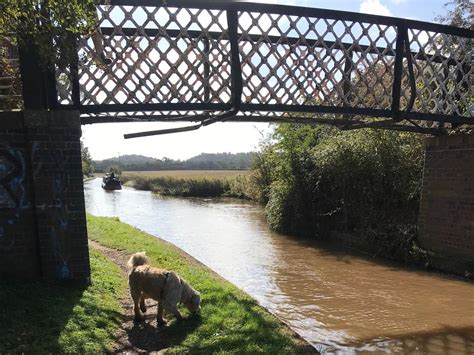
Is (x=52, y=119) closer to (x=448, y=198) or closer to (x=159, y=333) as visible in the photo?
(x=159, y=333)

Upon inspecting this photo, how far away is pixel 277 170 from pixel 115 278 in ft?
37.8

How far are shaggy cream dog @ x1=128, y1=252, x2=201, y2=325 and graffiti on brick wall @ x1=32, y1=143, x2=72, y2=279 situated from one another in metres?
1.14

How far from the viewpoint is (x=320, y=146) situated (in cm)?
1631

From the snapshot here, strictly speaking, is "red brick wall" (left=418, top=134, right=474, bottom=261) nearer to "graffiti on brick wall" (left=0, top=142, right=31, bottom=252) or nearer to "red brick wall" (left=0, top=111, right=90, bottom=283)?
"red brick wall" (left=0, top=111, right=90, bottom=283)

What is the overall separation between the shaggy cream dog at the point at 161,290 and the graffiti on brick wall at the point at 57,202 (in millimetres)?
1144

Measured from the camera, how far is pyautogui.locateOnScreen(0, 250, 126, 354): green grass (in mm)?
4453

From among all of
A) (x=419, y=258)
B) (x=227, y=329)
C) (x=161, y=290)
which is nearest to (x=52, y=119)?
(x=161, y=290)

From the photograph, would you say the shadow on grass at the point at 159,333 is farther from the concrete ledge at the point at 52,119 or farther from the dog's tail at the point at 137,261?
the concrete ledge at the point at 52,119

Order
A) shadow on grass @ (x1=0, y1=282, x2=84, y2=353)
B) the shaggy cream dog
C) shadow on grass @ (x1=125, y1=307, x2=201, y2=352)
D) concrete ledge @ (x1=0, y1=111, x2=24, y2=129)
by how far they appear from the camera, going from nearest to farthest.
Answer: shadow on grass @ (x1=0, y1=282, x2=84, y2=353)
shadow on grass @ (x1=125, y1=307, x2=201, y2=352)
the shaggy cream dog
concrete ledge @ (x1=0, y1=111, x2=24, y2=129)

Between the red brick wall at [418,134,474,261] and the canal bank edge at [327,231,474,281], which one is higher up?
the red brick wall at [418,134,474,261]

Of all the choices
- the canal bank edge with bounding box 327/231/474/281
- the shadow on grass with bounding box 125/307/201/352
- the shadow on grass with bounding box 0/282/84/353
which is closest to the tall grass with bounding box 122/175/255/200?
the canal bank edge with bounding box 327/231/474/281

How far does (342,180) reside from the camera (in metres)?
14.9

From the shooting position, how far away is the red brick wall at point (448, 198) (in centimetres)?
947

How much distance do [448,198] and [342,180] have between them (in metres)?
5.06
